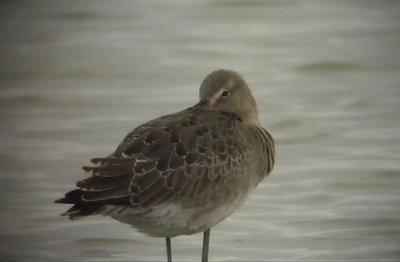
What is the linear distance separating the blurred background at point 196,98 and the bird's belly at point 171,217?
1076 millimetres

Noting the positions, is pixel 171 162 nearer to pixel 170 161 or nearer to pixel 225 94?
pixel 170 161

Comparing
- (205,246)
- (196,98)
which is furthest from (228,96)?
(196,98)

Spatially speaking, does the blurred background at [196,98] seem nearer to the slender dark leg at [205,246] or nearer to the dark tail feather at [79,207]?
the slender dark leg at [205,246]

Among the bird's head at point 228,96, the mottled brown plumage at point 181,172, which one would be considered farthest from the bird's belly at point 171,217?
the bird's head at point 228,96

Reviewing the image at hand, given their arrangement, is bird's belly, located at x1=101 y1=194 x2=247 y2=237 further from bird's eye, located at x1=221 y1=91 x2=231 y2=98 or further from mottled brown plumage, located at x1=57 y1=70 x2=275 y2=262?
bird's eye, located at x1=221 y1=91 x2=231 y2=98

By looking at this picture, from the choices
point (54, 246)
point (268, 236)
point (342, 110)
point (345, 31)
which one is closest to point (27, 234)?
point (54, 246)

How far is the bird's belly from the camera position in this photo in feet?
22.7

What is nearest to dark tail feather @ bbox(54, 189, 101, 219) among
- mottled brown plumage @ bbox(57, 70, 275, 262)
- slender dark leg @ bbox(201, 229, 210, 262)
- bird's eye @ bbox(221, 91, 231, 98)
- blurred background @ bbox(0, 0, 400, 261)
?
mottled brown plumage @ bbox(57, 70, 275, 262)

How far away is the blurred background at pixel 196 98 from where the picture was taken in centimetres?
870

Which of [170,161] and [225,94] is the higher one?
[225,94]

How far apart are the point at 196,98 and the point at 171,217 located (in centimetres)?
442

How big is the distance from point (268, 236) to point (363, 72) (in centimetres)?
423

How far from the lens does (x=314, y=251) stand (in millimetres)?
8477

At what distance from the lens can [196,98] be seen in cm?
1139
